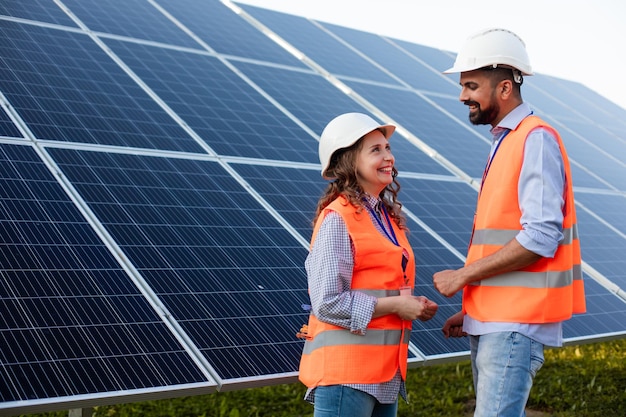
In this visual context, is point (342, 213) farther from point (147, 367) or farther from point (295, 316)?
point (295, 316)

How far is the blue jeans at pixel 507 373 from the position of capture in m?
4.30

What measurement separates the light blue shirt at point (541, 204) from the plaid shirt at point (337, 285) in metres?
0.64

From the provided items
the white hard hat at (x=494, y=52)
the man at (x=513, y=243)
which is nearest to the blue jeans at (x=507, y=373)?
the man at (x=513, y=243)

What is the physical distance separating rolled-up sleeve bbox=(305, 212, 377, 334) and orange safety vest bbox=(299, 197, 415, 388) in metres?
0.06

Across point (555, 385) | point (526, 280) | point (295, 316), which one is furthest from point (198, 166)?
point (555, 385)

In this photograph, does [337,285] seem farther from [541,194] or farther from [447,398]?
[447,398]

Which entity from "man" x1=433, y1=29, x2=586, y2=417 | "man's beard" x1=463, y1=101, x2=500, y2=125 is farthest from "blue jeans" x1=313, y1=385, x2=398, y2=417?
"man's beard" x1=463, y1=101, x2=500, y2=125

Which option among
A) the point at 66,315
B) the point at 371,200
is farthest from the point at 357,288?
the point at 66,315

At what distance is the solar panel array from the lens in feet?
17.1

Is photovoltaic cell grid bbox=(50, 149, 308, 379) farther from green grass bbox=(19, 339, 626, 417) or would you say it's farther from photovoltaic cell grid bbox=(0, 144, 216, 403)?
green grass bbox=(19, 339, 626, 417)

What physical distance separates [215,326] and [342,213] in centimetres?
162

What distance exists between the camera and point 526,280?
444 cm

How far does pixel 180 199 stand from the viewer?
6.99m

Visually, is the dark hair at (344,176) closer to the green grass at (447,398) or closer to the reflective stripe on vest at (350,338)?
Result: the reflective stripe on vest at (350,338)
